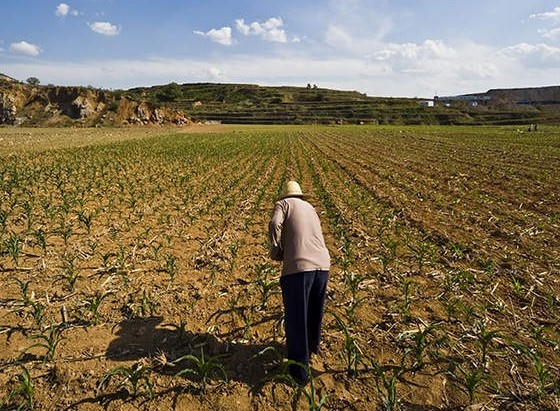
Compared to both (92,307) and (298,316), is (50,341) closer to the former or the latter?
(92,307)

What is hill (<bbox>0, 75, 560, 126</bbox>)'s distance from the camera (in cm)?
6800

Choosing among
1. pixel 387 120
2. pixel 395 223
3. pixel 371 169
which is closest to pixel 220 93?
pixel 387 120

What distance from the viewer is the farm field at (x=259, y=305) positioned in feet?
13.5

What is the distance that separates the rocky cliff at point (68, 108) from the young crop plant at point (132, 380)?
69.6 metres

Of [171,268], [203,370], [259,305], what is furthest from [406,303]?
[171,268]

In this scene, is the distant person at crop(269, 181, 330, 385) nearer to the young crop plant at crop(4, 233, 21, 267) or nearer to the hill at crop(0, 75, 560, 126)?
the young crop plant at crop(4, 233, 21, 267)

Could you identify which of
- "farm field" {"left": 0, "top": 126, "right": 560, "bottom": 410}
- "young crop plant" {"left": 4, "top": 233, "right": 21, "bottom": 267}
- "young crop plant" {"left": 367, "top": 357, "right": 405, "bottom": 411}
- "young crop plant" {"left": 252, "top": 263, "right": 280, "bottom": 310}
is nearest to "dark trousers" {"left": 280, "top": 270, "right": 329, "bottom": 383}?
"farm field" {"left": 0, "top": 126, "right": 560, "bottom": 410}

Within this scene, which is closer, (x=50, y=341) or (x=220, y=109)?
(x=50, y=341)

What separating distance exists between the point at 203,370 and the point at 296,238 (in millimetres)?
1654

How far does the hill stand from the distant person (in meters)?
70.0

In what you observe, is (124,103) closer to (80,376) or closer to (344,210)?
(344,210)

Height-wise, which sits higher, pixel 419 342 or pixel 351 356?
pixel 419 342

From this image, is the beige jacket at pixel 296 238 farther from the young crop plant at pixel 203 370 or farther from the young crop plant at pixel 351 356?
the young crop plant at pixel 203 370

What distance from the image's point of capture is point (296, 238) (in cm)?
426
